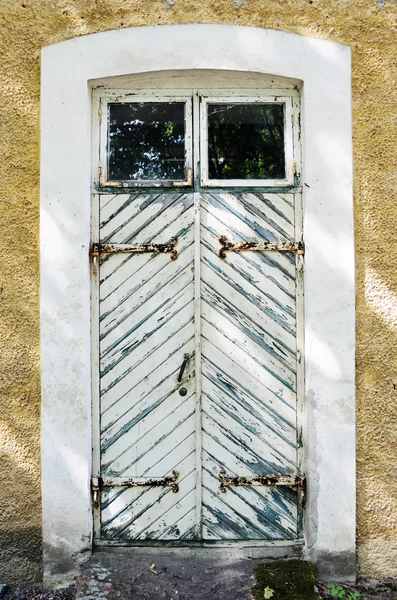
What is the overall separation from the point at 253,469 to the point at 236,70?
2418 mm

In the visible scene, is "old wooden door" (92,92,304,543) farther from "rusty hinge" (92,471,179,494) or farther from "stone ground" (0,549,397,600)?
"stone ground" (0,549,397,600)

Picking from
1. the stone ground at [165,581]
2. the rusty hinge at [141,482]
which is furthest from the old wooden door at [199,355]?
the stone ground at [165,581]

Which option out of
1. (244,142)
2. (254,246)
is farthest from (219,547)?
(244,142)

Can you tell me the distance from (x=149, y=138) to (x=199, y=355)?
4.60 feet

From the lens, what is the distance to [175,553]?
3432 mm

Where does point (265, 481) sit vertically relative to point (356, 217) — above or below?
below

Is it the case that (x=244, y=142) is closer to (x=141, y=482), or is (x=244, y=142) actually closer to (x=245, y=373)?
(x=245, y=373)

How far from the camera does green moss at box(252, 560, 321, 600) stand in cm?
296

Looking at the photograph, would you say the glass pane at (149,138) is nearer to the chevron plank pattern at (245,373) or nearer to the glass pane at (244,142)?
the glass pane at (244,142)

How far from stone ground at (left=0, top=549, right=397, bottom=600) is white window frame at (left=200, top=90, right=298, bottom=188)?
229cm

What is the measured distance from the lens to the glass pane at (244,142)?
3.54 meters

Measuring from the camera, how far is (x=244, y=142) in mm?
3555

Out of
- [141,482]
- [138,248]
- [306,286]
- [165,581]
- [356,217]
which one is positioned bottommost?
[165,581]

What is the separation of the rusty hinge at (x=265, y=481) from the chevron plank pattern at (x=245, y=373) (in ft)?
0.10
